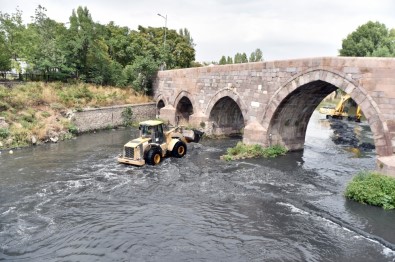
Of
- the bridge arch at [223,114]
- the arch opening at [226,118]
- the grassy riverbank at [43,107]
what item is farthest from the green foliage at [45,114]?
the arch opening at [226,118]

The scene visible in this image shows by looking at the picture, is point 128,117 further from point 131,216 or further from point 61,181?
point 131,216

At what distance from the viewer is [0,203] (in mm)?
11836

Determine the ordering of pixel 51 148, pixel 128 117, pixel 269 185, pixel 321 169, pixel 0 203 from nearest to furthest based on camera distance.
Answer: pixel 0 203, pixel 269 185, pixel 321 169, pixel 51 148, pixel 128 117

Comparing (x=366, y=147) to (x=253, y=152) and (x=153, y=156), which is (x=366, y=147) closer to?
(x=253, y=152)

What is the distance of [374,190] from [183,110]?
2092 cm

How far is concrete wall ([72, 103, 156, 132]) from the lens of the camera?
25.8 m

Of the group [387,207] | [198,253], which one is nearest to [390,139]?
[387,207]

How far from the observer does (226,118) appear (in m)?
26.0

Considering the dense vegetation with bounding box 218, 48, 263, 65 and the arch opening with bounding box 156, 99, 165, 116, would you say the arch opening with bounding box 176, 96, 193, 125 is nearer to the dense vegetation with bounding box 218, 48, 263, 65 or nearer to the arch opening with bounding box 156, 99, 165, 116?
the arch opening with bounding box 156, 99, 165, 116

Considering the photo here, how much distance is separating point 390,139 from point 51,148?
18.0 m

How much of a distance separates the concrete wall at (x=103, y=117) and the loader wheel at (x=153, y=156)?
1118 centimetres

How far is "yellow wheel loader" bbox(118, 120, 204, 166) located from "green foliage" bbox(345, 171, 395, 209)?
867cm

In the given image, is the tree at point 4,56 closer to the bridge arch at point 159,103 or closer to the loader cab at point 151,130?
the bridge arch at point 159,103

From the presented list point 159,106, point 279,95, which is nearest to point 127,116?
point 159,106
